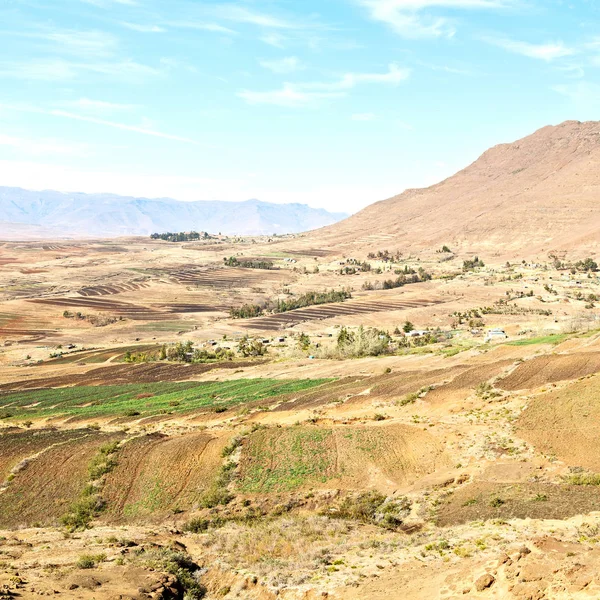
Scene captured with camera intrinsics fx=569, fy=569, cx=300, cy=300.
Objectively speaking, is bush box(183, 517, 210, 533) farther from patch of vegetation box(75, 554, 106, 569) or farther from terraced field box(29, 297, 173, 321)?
terraced field box(29, 297, 173, 321)

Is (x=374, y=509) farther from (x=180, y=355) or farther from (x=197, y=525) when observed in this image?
(x=180, y=355)

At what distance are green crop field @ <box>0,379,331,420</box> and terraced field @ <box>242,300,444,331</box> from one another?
51.3 m

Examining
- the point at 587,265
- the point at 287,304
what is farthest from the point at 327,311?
the point at 587,265

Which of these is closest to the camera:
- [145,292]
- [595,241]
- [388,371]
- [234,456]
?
[234,456]

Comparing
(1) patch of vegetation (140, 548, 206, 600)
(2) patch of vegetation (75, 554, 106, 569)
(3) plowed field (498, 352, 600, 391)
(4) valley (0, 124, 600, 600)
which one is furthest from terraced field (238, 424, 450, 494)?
(3) plowed field (498, 352, 600, 391)

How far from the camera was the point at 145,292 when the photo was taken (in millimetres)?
167500

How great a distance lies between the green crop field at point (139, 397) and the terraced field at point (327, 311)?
2021 inches

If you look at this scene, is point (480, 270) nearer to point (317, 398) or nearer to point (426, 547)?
point (317, 398)

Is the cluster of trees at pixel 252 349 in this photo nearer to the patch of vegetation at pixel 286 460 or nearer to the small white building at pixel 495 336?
the small white building at pixel 495 336

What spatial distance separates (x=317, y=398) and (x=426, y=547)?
27.2m

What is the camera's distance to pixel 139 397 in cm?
5828

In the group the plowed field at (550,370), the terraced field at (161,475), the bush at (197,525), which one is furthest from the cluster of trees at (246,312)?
the bush at (197,525)

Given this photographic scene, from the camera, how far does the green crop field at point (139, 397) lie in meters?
51.0

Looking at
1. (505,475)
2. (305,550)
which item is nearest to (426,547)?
(305,550)
